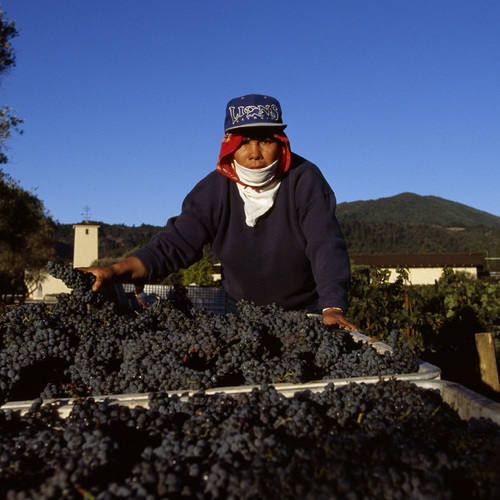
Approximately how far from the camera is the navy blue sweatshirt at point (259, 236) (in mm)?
2836

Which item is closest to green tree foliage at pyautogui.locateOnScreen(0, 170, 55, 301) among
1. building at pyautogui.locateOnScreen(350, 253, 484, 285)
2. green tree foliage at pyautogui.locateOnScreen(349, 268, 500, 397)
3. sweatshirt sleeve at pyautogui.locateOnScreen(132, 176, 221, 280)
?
green tree foliage at pyautogui.locateOnScreen(349, 268, 500, 397)

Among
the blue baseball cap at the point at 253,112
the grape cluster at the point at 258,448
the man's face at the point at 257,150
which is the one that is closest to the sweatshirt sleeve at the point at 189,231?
the man's face at the point at 257,150

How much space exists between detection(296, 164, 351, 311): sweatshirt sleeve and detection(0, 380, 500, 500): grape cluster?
0.87m

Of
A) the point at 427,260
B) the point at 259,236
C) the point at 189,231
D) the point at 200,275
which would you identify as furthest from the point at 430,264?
the point at 189,231

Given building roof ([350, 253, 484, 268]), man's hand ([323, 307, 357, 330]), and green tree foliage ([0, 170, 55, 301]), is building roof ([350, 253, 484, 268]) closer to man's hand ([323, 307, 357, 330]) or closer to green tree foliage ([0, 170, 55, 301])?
green tree foliage ([0, 170, 55, 301])

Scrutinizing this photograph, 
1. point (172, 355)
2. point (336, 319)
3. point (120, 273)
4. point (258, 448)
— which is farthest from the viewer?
point (120, 273)

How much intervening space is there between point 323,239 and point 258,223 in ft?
1.64

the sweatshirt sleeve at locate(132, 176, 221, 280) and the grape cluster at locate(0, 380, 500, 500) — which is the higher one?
the sweatshirt sleeve at locate(132, 176, 221, 280)

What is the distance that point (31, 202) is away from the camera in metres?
23.4

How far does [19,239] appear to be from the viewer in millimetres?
20797

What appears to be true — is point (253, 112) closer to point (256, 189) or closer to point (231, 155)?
point (231, 155)

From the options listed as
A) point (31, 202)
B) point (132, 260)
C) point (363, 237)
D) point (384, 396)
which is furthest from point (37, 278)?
point (363, 237)

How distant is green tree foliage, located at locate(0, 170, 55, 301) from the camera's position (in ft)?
62.4

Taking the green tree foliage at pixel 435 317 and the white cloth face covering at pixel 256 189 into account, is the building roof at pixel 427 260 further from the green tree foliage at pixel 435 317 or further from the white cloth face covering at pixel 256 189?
the white cloth face covering at pixel 256 189
